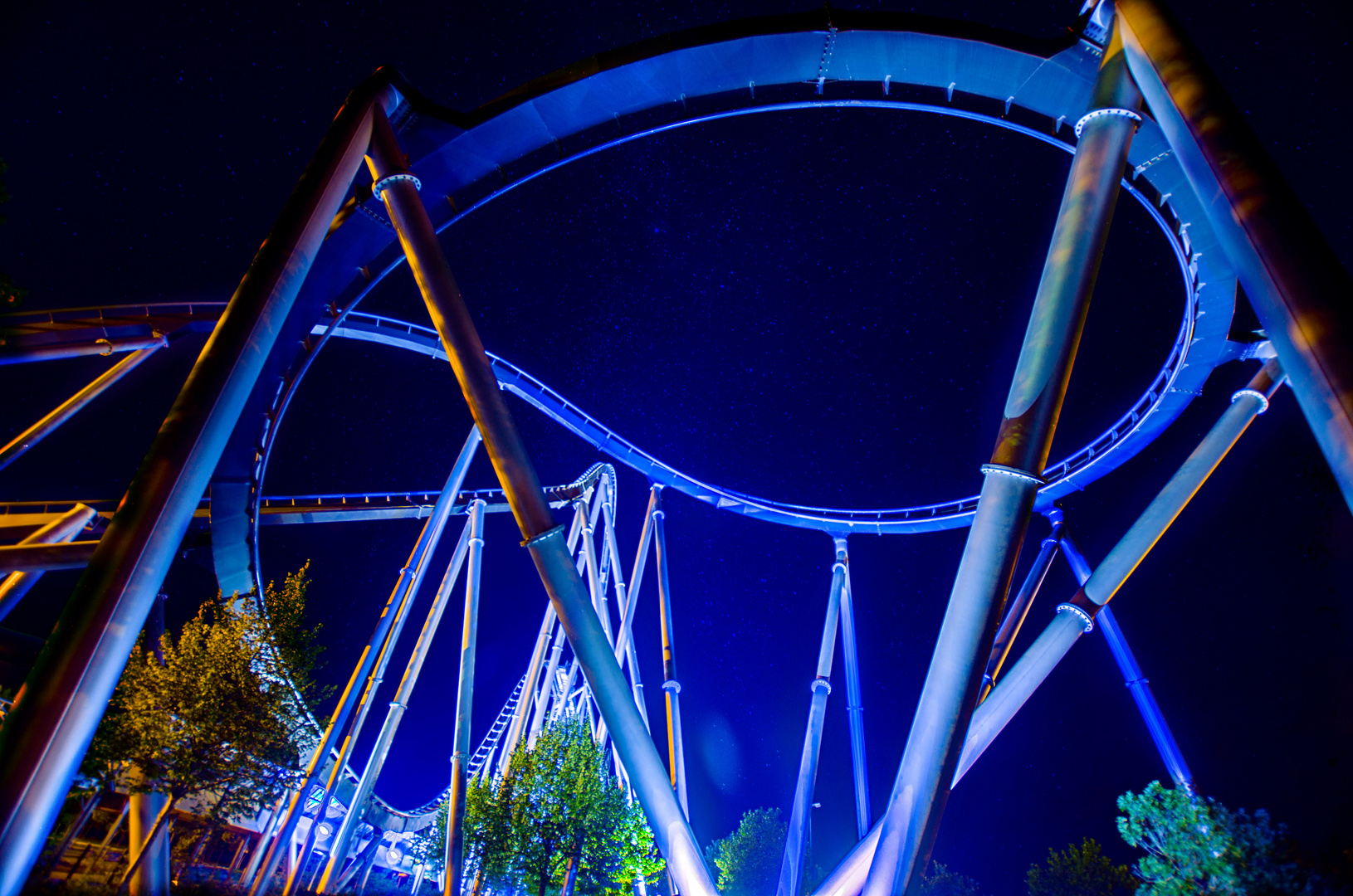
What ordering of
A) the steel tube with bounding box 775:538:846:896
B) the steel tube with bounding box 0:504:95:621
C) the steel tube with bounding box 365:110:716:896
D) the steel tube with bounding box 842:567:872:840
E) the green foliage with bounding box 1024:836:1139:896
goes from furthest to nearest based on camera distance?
1. the green foliage with bounding box 1024:836:1139:896
2. the steel tube with bounding box 842:567:872:840
3. the steel tube with bounding box 0:504:95:621
4. the steel tube with bounding box 775:538:846:896
5. the steel tube with bounding box 365:110:716:896

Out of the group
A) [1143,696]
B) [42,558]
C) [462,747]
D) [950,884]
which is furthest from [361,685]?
[950,884]

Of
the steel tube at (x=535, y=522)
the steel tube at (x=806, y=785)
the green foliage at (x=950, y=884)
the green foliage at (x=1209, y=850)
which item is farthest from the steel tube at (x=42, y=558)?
the green foliage at (x=950, y=884)

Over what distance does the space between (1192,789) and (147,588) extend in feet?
51.2

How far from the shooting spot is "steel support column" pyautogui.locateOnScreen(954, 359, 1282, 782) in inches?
286

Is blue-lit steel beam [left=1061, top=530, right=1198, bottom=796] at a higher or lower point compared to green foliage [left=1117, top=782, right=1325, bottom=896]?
higher

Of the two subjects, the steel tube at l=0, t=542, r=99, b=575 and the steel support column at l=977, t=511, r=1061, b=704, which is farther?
the steel tube at l=0, t=542, r=99, b=575

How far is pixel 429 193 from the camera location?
8383 millimetres

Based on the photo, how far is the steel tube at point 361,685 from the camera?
34.3 ft

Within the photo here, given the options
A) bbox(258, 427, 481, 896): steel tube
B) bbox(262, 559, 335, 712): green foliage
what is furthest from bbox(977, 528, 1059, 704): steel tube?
bbox(262, 559, 335, 712): green foliage

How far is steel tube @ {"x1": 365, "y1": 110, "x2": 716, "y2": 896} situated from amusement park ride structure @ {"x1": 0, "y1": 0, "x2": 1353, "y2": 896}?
26 mm

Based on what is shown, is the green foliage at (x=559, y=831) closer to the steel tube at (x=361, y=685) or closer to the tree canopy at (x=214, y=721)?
the steel tube at (x=361, y=685)

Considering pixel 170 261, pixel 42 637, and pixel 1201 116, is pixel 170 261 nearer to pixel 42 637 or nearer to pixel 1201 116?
pixel 42 637

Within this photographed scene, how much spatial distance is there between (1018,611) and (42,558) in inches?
665

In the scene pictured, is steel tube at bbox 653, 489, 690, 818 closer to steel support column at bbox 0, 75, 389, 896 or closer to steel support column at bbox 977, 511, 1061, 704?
steel support column at bbox 977, 511, 1061, 704
